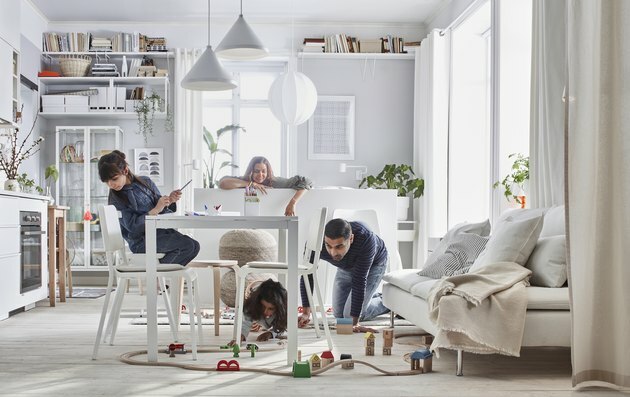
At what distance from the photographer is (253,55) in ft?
17.9

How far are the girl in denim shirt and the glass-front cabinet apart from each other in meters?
3.55

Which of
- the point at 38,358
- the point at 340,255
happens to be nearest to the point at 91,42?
the point at 340,255

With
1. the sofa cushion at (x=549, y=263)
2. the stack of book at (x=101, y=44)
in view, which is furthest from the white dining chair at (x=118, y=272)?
the stack of book at (x=101, y=44)

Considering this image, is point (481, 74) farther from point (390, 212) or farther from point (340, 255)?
point (340, 255)

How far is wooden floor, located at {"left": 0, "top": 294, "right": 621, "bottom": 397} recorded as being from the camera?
3182mm

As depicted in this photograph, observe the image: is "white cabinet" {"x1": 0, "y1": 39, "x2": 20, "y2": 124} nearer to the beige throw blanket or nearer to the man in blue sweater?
the man in blue sweater

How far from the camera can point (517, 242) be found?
3979mm

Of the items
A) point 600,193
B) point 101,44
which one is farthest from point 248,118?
point 600,193

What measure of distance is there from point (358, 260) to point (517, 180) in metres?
1.41

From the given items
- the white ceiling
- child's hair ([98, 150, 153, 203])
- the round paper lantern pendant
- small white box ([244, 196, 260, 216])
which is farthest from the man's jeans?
the white ceiling

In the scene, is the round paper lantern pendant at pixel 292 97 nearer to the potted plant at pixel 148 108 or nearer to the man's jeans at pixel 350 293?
the potted plant at pixel 148 108

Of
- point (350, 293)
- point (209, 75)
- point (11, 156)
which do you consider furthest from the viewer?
point (11, 156)

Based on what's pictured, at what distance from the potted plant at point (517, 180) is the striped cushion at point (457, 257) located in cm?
101

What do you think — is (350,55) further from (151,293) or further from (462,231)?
(151,293)
